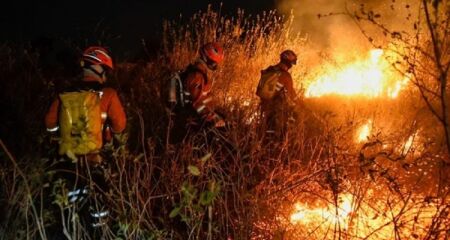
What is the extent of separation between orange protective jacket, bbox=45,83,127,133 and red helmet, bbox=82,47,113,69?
0.83 ft

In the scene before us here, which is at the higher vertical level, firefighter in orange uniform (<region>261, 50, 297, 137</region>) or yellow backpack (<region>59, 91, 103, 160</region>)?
firefighter in orange uniform (<region>261, 50, 297, 137</region>)

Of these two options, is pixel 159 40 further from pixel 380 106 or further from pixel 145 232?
pixel 145 232

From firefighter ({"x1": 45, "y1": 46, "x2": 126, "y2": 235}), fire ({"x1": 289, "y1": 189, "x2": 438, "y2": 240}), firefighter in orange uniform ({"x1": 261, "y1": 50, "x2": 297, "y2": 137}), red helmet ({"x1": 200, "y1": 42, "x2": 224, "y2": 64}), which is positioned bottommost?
firefighter ({"x1": 45, "y1": 46, "x2": 126, "y2": 235})

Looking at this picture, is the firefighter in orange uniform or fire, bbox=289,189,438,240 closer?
fire, bbox=289,189,438,240

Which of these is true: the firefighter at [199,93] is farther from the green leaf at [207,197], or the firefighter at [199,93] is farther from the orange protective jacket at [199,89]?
the green leaf at [207,197]

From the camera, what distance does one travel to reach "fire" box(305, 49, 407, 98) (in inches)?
360

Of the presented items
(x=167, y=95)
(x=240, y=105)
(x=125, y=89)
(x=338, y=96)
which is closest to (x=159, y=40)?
(x=125, y=89)

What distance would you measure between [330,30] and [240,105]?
6150 millimetres

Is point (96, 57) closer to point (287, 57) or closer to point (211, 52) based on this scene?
point (211, 52)

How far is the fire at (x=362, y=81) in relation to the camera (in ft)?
30.0

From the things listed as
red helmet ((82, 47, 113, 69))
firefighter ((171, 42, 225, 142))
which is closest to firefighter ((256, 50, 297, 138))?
firefighter ((171, 42, 225, 142))

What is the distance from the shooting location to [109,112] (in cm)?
478

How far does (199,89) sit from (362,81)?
15.7 feet

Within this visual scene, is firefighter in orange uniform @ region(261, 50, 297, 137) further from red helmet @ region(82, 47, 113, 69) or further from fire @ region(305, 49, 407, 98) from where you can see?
red helmet @ region(82, 47, 113, 69)
